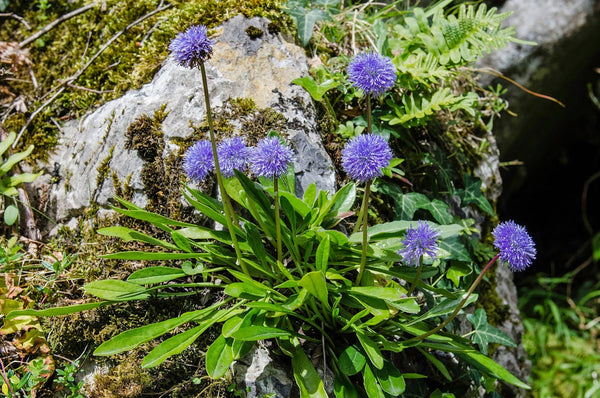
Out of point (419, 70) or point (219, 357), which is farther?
point (419, 70)

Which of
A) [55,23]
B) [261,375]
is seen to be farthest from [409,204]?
[55,23]

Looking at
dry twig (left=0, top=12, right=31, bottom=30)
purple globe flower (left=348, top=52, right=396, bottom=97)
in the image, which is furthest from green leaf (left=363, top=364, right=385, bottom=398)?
dry twig (left=0, top=12, right=31, bottom=30)

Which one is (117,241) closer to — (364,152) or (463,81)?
(364,152)

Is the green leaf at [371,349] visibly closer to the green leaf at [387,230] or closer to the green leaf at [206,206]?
the green leaf at [387,230]

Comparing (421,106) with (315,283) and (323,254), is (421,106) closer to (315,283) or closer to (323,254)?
(323,254)

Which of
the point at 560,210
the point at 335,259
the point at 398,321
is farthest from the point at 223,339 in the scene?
the point at 560,210

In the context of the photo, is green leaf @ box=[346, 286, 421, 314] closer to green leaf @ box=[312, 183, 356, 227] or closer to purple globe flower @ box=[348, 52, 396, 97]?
green leaf @ box=[312, 183, 356, 227]

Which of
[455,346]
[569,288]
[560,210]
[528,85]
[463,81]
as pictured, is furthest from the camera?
[560,210]
